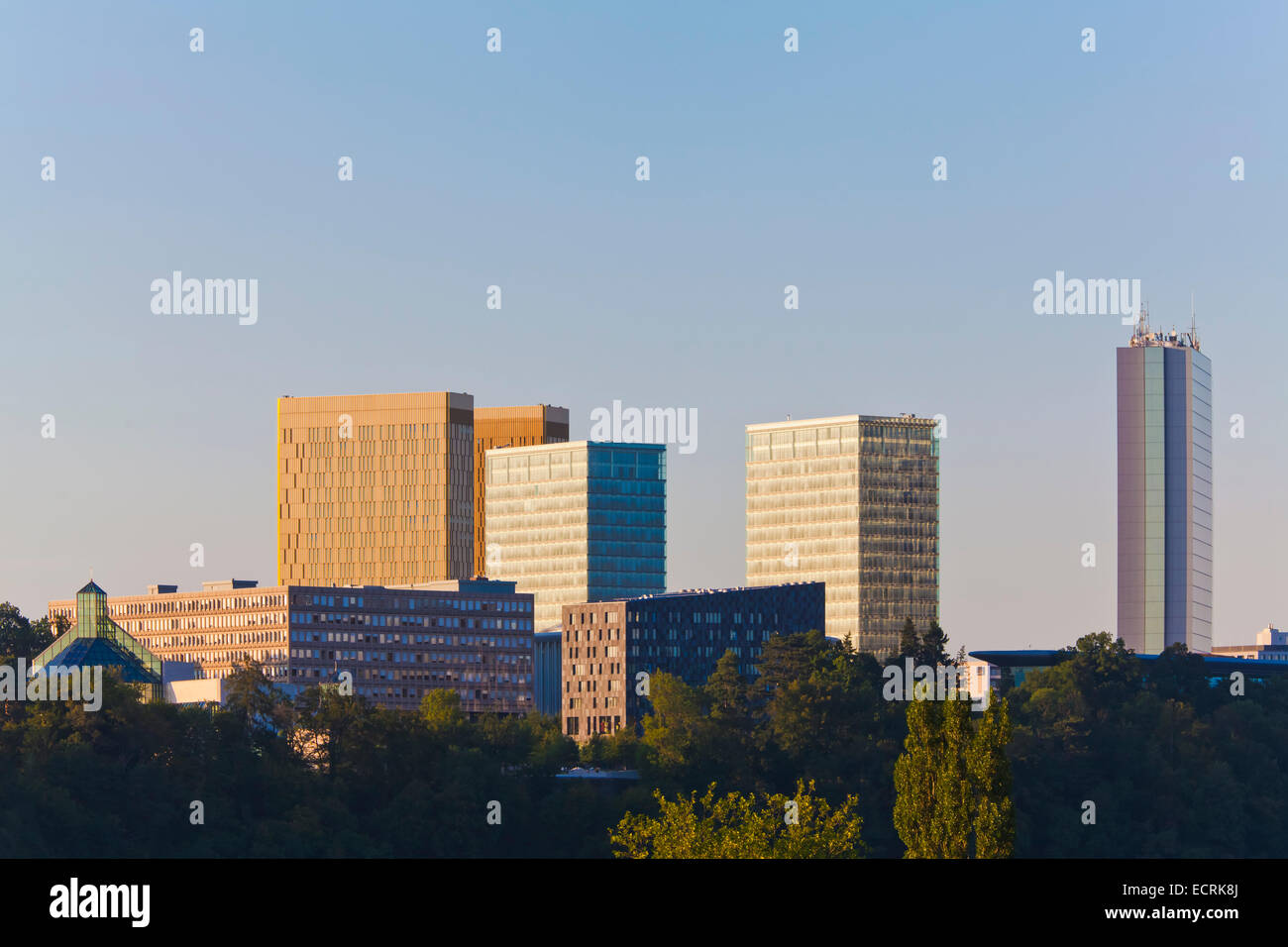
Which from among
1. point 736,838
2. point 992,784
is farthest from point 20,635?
point 992,784

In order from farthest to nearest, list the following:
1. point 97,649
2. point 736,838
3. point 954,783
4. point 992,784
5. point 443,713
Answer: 1. point 97,649
2. point 443,713
3. point 736,838
4. point 954,783
5. point 992,784

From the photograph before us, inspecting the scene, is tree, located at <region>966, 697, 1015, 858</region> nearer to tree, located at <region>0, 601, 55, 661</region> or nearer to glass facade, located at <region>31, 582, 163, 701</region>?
glass facade, located at <region>31, 582, 163, 701</region>

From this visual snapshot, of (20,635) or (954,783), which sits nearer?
(954,783)

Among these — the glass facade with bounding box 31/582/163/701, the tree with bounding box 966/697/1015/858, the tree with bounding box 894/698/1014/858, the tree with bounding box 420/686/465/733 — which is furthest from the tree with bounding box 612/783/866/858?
the glass facade with bounding box 31/582/163/701

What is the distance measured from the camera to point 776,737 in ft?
604

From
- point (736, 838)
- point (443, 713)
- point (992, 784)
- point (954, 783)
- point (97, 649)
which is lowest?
point (443, 713)

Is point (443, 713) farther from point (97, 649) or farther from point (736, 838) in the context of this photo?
point (736, 838)

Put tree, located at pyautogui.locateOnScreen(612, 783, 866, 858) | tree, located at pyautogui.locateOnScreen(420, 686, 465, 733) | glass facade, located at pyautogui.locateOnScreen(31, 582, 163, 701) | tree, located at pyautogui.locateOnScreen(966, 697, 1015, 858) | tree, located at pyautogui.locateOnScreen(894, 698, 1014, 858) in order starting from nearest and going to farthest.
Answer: tree, located at pyautogui.locateOnScreen(612, 783, 866, 858), tree, located at pyautogui.locateOnScreen(966, 697, 1015, 858), tree, located at pyautogui.locateOnScreen(894, 698, 1014, 858), tree, located at pyautogui.locateOnScreen(420, 686, 465, 733), glass facade, located at pyautogui.locateOnScreen(31, 582, 163, 701)

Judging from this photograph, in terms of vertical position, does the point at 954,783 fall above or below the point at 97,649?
below

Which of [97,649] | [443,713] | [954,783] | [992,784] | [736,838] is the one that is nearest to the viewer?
[992,784]

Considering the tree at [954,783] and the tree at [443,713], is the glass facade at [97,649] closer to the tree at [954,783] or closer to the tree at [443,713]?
the tree at [443,713]
